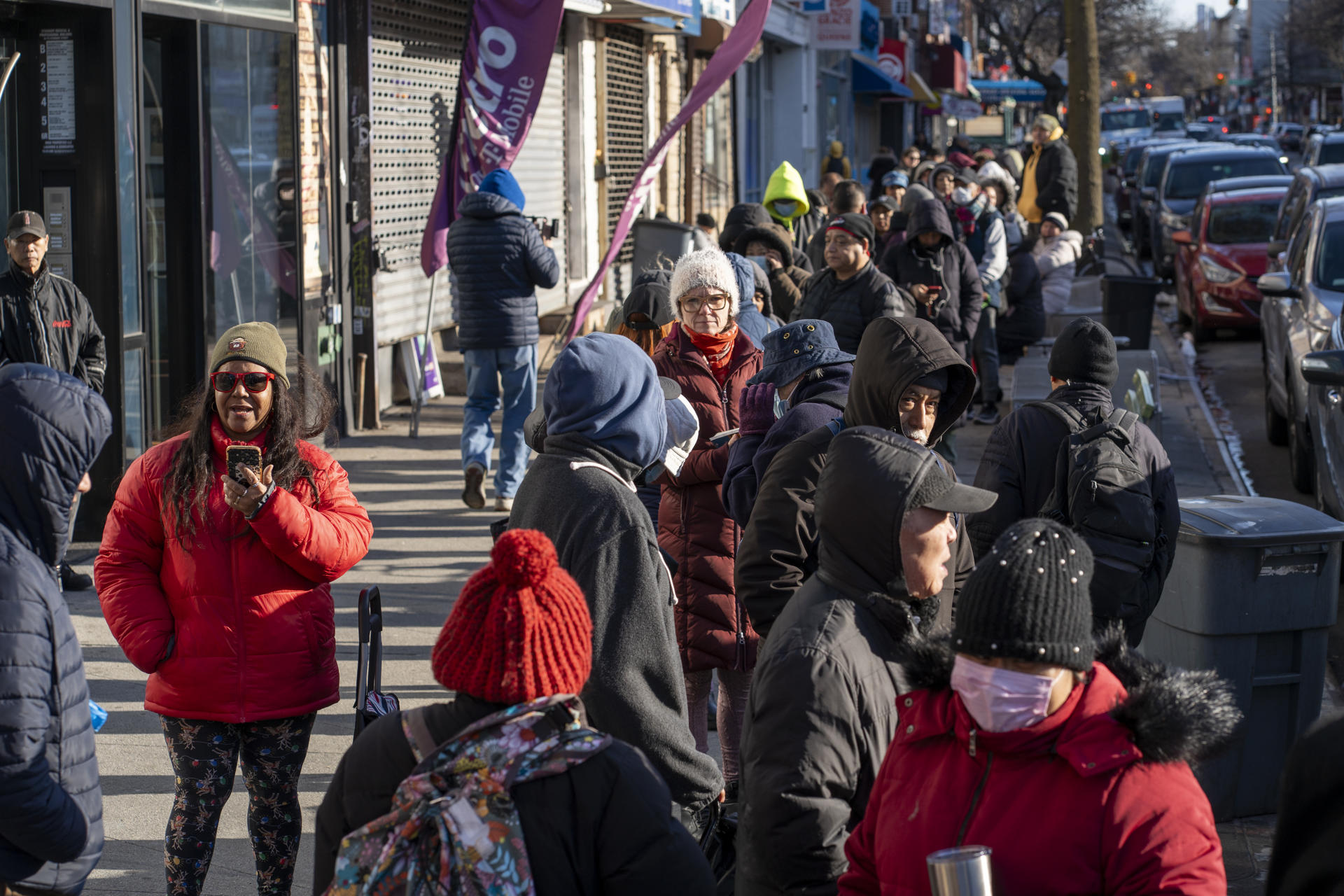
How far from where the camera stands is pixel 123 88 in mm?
7715

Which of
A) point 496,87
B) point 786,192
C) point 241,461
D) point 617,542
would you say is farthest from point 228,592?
point 786,192

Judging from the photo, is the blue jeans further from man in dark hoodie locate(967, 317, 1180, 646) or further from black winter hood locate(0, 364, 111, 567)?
black winter hood locate(0, 364, 111, 567)

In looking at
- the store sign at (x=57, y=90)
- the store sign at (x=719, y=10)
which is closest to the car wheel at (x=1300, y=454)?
the store sign at (x=57, y=90)

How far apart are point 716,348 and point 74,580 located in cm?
358

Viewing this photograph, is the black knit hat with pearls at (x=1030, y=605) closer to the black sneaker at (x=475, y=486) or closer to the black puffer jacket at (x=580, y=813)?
the black puffer jacket at (x=580, y=813)

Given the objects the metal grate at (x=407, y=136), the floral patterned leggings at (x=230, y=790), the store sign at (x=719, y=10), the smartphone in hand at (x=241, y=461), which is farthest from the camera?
the store sign at (x=719, y=10)

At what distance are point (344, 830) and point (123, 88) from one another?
6380 millimetres

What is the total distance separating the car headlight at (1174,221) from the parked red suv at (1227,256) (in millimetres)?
3725

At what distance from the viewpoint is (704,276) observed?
18.1 ft

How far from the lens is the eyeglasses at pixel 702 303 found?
5.52 metres

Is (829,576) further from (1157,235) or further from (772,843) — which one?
(1157,235)

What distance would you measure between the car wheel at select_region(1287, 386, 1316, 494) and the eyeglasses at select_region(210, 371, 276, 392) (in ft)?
24.0

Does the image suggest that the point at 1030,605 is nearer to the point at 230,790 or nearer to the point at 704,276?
the point at 230,790

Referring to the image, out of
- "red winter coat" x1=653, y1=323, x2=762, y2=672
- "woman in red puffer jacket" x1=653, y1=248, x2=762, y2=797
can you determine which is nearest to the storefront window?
"woman in red puffer jacket" x1=653, y1=248, x2=762, y2=797
